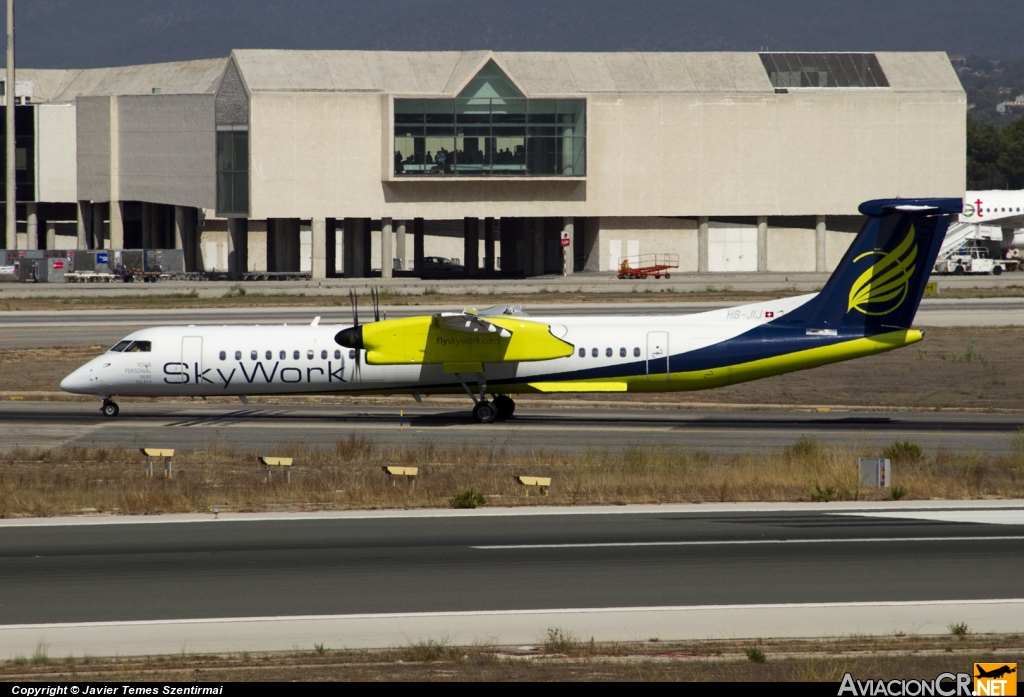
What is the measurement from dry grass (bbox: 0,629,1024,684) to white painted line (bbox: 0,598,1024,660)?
13.2 inches

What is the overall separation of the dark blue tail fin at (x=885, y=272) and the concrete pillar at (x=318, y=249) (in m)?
59.9

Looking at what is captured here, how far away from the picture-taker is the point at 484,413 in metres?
35.0

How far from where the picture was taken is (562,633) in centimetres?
1321

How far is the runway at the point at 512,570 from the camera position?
45.5ft

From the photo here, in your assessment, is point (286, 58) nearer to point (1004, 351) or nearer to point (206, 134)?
point (206, 134)

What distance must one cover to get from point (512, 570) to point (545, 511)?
4431 mm

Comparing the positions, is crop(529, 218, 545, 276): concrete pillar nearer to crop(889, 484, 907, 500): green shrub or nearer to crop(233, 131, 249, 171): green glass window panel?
crop(233, 131, 249, 171): green glass window panel

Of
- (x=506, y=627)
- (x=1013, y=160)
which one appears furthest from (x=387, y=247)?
(x=1013, y=160)

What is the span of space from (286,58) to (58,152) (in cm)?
3287

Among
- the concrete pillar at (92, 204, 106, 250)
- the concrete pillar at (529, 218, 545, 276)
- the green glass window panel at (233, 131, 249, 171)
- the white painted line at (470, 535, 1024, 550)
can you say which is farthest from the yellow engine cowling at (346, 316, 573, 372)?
the concrete pillar at (92, 204, 106, 250)

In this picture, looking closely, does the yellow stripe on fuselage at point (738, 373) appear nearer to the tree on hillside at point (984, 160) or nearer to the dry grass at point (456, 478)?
the dry grass at point (456, 478)

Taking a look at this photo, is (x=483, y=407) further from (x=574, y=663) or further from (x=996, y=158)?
(x=996, y=158)

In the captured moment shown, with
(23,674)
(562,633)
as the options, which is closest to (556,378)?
(562,633)

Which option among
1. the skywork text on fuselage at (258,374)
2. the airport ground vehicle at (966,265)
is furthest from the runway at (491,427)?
the airport ground vehicle at (966,265)
